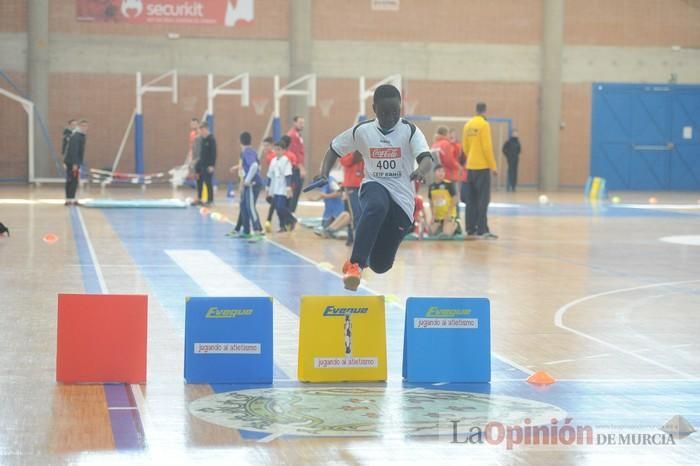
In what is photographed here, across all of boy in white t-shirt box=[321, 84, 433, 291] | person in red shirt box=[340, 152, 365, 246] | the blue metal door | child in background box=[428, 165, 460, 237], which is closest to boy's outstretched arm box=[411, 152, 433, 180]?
boy in white t-shirt box=[321, 84, 433, 291]

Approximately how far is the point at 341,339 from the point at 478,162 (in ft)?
44.0

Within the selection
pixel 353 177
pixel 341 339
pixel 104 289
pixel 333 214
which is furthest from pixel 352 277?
pixel 333 214

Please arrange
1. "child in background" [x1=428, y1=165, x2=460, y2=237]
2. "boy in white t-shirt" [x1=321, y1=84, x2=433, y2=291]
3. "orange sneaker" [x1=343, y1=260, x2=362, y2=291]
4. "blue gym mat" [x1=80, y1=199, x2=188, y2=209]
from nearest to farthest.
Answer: "orange sneaker" [x1=343, y1=260, x2=362, y2=291] → "boy in white t-shirt" [x1=321, y1=84, x2=433, y2=291] → "child in background" [x1=428, y1=165, x2=460, y2=237] → "blue gym mat" [x1=80, y1=199, x2=188, y2=209]

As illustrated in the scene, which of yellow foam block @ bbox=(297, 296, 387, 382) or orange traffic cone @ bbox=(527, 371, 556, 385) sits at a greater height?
yellow foam block @ bbox=(297, 296, 387, 382)

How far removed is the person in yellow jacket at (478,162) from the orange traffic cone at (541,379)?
12870 millimetres

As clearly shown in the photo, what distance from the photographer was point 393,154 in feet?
32.9

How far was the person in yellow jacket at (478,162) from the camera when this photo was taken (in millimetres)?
22109

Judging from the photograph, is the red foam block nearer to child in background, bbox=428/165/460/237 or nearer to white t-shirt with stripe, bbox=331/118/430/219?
white t-shirt with stripe, bbox=331/118/430/219

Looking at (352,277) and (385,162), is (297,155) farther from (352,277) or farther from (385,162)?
(352,277)

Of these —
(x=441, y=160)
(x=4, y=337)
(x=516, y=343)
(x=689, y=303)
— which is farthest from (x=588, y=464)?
(x=441, y=160)

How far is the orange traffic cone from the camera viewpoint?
9.23 meters

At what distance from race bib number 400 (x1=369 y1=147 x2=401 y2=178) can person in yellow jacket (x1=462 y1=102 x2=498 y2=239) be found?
1207cm

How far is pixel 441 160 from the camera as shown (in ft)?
74.8

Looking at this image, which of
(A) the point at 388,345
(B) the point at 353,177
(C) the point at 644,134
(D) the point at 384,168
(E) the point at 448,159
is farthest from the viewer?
(C) the point at 644,134
